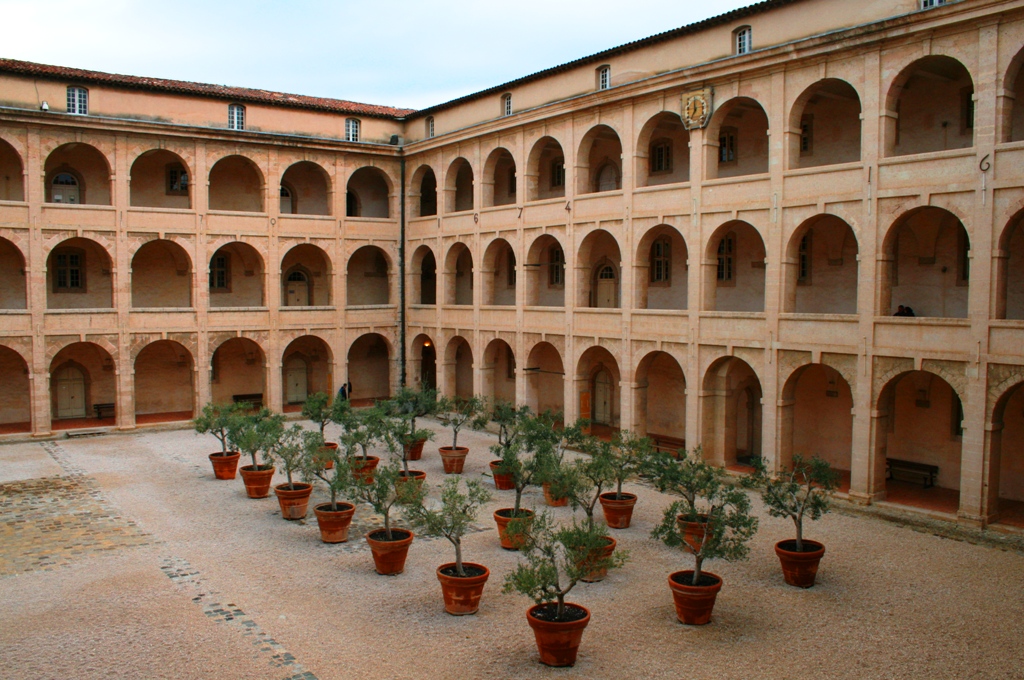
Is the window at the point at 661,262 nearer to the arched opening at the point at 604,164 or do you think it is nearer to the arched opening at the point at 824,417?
the arched opening at the point at 604,164

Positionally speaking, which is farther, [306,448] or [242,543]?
[306,448]

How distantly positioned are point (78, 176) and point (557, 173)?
1723cm

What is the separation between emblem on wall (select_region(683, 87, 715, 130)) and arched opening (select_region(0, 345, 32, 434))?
2420 cm

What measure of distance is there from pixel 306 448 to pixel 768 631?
33.9 feet

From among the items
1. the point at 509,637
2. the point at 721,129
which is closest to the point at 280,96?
the point at 721,129

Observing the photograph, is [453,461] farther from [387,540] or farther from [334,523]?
[387,540]

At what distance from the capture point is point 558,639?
11094 millimetres

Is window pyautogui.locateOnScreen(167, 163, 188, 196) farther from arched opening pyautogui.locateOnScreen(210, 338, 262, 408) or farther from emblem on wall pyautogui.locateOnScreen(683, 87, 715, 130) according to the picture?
emblem on wall pyautogui.locateOnScreen(683, 87, 715, 130)

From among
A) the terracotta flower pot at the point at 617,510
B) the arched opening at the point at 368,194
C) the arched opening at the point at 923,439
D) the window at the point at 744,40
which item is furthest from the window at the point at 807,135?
the arched opening at the point at 368,194

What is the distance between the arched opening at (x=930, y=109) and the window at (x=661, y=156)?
23.9 feet

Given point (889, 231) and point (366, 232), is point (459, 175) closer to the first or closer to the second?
point (366, 232)

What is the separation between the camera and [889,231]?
1916 centimetres

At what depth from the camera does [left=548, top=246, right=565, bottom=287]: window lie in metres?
31.6

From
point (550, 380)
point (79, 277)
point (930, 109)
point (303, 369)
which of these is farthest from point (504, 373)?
point (930, 109)
